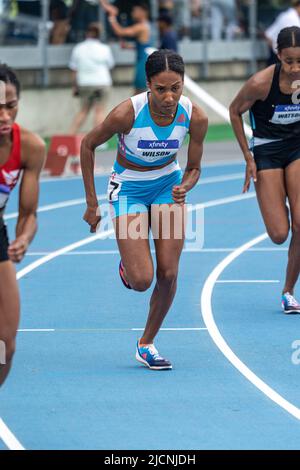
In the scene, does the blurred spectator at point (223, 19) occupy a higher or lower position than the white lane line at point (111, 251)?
lower

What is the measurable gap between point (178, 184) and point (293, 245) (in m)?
Result: 2.06

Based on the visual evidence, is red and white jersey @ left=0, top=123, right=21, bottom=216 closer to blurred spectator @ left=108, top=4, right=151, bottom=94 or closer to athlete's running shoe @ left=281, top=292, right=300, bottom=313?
athlete's running shoe @ left=281, top=292, right=300, bottom=313

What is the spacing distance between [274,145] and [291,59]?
33.4 inches

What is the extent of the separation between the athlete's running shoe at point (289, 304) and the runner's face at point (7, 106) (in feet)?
14.5

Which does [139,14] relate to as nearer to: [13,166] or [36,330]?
[36,330]

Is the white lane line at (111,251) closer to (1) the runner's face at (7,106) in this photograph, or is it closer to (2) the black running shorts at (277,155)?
(2) the black running shorts at (277,155)

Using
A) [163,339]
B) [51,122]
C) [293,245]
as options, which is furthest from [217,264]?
[51,122]

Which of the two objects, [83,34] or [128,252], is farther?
[83,34]

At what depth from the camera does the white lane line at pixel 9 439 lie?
6748 mm

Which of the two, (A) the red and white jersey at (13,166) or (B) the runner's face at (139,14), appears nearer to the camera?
(A) the red and white jersey at (13,166)

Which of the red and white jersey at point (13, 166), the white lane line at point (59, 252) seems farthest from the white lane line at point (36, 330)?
the red and white jersey at point (13, 166)
